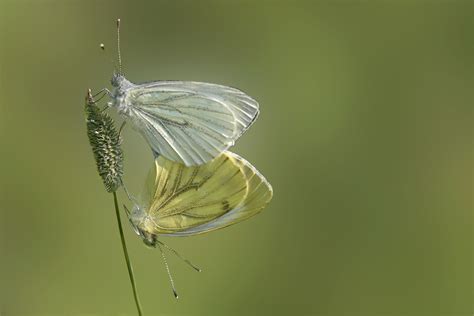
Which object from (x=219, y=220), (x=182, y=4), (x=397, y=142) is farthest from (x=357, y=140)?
(x=219, y=220)

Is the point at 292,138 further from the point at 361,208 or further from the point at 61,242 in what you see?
the point at 61,242

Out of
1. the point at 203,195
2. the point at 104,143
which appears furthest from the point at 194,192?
the point at 104,143

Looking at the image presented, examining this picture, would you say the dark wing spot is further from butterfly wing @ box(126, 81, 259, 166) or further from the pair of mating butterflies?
butterfly wing @ box(126, 81, 259, 166)

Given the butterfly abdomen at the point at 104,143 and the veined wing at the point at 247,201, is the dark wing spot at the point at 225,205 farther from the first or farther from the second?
the butterfly abdomen at the point at 104,143

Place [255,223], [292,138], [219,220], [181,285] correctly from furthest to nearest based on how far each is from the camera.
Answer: [292,138]
[255,223]
[181,285]
[219,220]

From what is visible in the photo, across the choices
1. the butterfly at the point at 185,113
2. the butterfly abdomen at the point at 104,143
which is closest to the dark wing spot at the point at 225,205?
the butterfly at the point at 185,113

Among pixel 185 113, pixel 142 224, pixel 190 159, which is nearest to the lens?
pixel 142 224

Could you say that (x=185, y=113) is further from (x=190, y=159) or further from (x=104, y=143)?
(x=104, y=143)
